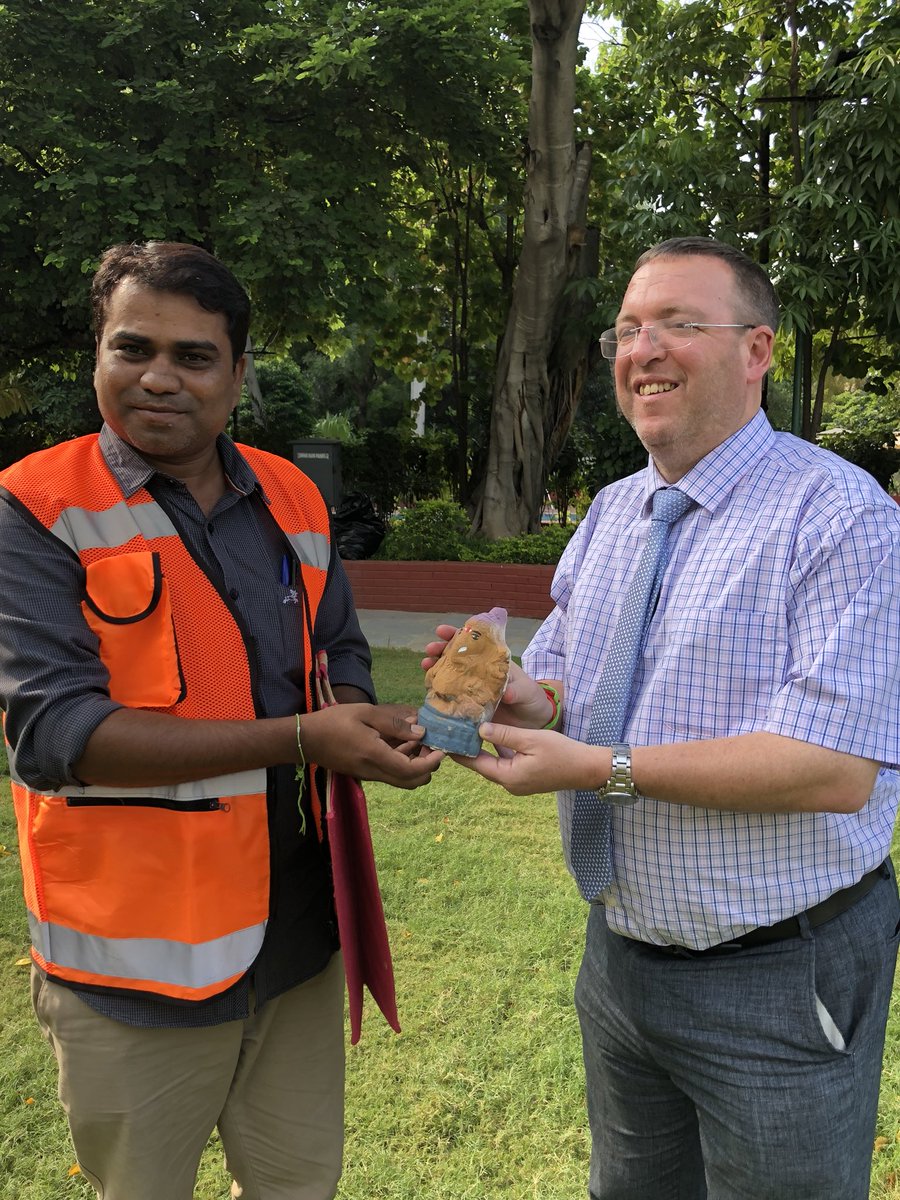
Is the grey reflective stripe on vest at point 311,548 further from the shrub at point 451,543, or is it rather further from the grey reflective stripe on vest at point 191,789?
the shrub at point 451,543

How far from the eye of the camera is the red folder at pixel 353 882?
1972 mm

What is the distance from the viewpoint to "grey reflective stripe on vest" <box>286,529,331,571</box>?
208 centimetres

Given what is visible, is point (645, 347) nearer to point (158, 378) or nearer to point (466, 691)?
point (466, 691)

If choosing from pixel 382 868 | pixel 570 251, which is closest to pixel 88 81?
pixel 570 251

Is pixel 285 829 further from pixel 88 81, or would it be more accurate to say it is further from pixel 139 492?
pixel 88 81

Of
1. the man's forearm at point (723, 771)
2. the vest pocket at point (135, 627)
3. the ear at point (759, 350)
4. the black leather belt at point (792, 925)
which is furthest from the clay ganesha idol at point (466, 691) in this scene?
the ear at point (759, 350)

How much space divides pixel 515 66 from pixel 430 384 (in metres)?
6.19

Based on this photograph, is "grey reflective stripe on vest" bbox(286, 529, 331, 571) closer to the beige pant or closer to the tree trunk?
the beige pant

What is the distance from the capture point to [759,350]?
186 centimetres

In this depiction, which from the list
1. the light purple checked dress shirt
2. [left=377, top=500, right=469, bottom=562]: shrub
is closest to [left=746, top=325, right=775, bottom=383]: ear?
the light purple checked dress shirt

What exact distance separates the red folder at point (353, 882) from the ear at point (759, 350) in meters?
1.11

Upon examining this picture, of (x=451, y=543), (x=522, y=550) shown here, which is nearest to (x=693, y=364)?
(x=522, y=550)

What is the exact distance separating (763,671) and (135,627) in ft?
3.91

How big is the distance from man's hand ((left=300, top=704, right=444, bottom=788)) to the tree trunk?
10.7 metres
